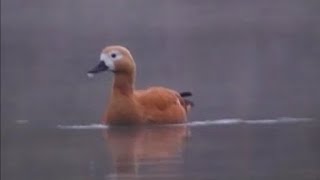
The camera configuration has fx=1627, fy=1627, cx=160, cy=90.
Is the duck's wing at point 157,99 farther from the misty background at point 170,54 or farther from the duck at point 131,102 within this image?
the misty background at point 170,54

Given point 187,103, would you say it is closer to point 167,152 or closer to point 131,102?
point 131,102

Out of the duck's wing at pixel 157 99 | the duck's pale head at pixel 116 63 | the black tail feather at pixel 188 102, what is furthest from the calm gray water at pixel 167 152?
the black tail feather at pixel 188 102

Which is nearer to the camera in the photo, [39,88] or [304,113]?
[304,113]

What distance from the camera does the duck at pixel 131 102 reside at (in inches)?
519

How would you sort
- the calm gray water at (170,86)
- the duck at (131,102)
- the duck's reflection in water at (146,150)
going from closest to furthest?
the duck's reflection in water at (146,150) < the calm gray water at (170,86) < the duck at (131,102)

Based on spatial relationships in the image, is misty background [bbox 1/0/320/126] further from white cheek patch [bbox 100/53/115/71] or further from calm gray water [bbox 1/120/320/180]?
calm gray water [bbox 1/120/320/180]

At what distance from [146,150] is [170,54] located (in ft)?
24.7

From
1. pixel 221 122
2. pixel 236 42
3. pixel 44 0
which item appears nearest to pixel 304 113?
pixel 221 122

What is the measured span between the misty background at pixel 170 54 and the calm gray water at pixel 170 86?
0.02m

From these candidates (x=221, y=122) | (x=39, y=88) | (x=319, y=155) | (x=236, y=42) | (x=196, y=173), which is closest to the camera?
(x=196, y=173)

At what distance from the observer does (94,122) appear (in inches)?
533

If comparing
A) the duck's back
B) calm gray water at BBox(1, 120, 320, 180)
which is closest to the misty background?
the duck's back

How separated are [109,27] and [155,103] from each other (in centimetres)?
703

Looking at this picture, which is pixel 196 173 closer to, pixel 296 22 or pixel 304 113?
pixel 304 113
